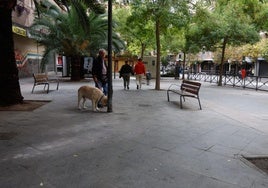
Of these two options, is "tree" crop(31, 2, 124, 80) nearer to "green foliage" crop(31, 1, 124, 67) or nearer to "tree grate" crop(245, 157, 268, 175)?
"green foliage" crop(31, 1, 124, 67)

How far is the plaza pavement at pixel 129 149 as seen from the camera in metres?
4.00

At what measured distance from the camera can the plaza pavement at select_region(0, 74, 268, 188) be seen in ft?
13.1

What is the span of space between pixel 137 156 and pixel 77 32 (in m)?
17.6

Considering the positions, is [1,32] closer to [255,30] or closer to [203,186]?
[203,186]

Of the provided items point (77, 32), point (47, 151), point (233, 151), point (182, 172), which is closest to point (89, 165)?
point (47, 151)

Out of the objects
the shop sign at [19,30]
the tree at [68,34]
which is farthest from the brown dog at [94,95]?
the shop sign at [19,30]

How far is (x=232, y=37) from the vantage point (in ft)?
67.2

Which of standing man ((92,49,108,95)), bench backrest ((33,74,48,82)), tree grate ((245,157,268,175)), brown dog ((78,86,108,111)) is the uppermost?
standing man ((92,49,108,95))

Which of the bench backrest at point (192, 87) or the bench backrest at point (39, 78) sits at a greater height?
the bench backrest at point (39, 78)

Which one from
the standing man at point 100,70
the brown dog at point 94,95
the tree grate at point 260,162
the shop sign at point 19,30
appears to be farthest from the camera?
the shop sign at point 19,30

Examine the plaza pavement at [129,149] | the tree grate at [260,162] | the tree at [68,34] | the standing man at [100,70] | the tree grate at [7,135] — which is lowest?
the tree grate at [260,162]

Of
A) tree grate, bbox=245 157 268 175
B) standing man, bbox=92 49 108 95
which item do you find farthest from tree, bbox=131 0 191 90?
tree grate, bbox=245 157 268 175

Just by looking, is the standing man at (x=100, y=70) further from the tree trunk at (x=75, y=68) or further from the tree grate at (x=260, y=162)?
the tree trunk at (x=75, y=68)

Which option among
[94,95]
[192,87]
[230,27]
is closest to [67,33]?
[230,27]
